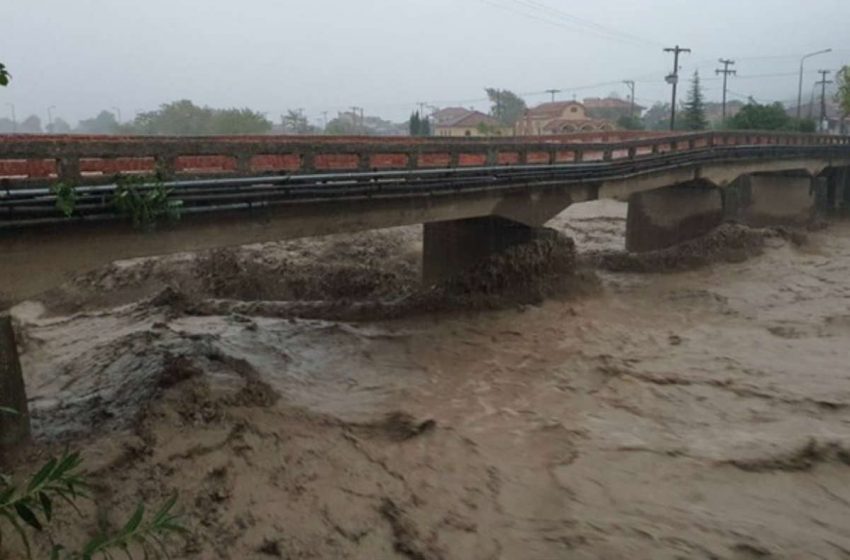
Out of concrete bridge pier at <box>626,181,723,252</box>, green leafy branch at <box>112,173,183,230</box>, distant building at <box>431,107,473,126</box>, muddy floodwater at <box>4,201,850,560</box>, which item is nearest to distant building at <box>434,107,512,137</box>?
distant building at <box>431,107,473,126</box>

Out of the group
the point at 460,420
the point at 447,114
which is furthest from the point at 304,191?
the point at 447,114

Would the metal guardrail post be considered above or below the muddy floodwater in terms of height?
above

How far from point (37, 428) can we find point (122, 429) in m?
1.21

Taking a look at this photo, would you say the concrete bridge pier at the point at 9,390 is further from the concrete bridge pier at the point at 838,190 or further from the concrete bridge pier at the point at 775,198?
the concrete bridge pier at the point at 838,190

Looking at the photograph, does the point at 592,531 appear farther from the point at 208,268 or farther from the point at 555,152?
the point at 208,268

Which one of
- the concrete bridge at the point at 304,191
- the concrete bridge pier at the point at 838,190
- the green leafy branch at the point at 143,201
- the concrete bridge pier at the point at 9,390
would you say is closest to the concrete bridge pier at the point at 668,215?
the concrete bridge at the point at 304,191

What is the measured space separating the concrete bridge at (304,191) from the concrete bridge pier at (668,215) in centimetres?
5

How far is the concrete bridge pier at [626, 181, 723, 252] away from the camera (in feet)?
72.9

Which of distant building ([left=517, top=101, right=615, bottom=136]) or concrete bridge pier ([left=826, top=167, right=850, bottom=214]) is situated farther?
→ distant building ([left=517, top=101, right=615, bottom=136])

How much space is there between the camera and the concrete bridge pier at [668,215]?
2223cm

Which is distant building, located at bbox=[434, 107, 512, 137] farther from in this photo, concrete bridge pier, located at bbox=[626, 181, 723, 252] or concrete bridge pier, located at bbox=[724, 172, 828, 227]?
concrete bridge pier, located at bbox=[626, 181, 723, 252]

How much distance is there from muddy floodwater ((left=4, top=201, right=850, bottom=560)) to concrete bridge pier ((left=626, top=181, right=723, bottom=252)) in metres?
5.93

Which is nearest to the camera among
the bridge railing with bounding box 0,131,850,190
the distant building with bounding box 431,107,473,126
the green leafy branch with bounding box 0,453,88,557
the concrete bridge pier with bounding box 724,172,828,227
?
the green leafy branch with bounding box 0,453,88,557

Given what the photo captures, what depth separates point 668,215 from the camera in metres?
22.5
